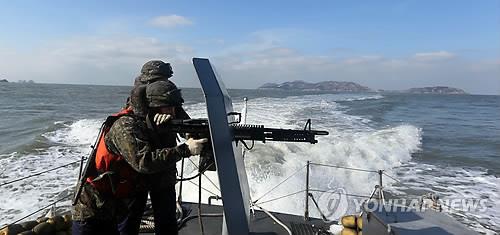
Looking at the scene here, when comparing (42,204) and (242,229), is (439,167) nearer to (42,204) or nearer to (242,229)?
(42,204)

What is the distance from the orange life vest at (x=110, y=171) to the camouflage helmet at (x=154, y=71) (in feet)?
0.94

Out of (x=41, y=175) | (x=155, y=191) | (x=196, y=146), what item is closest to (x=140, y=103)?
(x=196, y=146)

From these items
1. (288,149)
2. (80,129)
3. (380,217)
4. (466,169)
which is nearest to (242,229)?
(380,217)

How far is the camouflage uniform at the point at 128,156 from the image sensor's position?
1938 mm

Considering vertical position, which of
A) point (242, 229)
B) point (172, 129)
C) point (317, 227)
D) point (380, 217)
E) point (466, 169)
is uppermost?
point (172, 129)

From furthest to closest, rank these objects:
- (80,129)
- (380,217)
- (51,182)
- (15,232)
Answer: (80,129) < (51,182) < (15,232) < (380,217)

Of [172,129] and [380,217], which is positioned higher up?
[172,129]

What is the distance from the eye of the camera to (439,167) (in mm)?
12047

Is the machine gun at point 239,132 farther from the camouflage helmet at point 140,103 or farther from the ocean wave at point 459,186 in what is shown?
the ocean wave at point 459,186

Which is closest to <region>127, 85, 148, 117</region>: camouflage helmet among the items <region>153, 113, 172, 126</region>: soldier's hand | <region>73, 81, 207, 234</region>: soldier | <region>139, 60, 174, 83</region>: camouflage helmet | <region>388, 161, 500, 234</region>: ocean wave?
<region>73, 81, 207, 234</region>: soldier

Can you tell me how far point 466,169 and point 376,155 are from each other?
2.73 m

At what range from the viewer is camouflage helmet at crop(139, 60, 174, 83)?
2486mm

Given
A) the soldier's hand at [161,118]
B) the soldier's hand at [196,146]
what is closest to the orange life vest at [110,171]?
the soldier's hand at [161,118]

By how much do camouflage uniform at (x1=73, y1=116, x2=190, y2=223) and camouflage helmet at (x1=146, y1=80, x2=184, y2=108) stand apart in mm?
149
